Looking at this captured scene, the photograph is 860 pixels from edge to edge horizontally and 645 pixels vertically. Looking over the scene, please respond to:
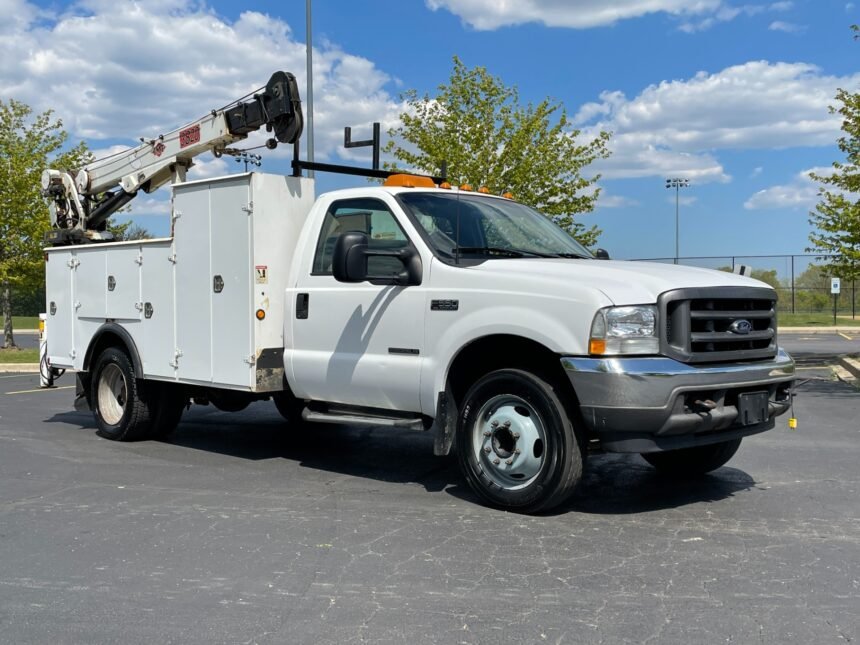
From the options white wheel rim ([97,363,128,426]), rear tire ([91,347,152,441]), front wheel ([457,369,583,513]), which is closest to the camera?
front wheel ([457,369,583,513])

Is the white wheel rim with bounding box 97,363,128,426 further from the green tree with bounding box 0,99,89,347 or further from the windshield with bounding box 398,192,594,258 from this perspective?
the green tree with bounding box 0,99,89,347

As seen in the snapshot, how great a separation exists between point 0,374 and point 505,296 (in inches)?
607

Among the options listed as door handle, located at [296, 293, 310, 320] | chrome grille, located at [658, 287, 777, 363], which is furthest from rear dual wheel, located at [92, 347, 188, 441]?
chrome grille, located at [658, 287, 777, 363]

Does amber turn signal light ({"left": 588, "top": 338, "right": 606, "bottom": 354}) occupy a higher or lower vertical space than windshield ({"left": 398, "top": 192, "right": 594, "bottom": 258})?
lower

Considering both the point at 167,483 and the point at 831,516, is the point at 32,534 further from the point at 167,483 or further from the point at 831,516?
the point at 831,516

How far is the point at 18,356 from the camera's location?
821 inches

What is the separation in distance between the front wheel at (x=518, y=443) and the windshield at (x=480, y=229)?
108 cm

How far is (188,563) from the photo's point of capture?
15.3 feet

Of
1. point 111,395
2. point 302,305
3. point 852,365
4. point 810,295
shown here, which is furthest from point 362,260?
point 810,295

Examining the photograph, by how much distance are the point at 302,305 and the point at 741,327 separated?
3337 millimetres

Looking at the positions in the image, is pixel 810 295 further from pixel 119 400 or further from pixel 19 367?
pixel 119 400

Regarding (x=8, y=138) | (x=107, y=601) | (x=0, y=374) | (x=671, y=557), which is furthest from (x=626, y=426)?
(x=8, y=138)

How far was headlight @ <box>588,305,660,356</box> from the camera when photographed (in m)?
5.07

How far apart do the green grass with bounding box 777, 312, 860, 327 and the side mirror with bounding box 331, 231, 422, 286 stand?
29.1 metres
